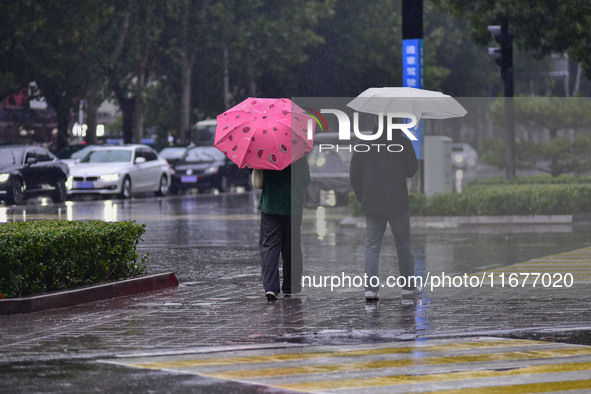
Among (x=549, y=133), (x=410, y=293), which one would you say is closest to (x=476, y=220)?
(x=549, y=133)

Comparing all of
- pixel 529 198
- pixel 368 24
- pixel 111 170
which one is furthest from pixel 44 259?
pixel 368 24

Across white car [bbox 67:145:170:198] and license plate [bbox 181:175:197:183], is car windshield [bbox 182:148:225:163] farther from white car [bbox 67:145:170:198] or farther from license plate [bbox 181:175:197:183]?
white car [bbox 67:145:170:198]

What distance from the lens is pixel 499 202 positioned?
22.5m

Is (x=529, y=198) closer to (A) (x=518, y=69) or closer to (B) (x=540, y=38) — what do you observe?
(B) (x=540, y=38)

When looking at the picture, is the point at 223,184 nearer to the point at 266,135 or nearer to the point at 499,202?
the point at 499,202

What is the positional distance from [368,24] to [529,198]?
37268mm

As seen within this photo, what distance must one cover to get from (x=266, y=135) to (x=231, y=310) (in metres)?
1.69

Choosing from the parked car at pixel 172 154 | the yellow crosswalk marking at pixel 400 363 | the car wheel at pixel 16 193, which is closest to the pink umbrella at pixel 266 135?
the yellow crosswalk marking at pixel 400 363

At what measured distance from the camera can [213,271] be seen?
14258 millimetres

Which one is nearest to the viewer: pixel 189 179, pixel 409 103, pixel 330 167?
pixel 409 103

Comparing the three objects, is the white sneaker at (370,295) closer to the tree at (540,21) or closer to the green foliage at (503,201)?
the green foliage at (503,201)

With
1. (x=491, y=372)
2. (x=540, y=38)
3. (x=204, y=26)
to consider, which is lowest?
(x=491, y=372)

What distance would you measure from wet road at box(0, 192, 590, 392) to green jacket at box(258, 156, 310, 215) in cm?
87

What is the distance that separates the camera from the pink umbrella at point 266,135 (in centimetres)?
1088
